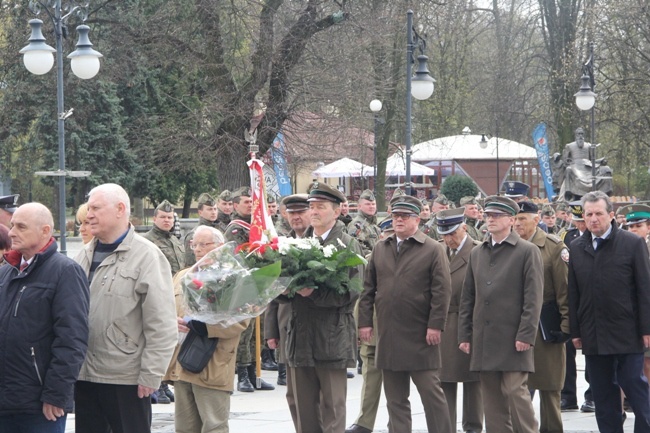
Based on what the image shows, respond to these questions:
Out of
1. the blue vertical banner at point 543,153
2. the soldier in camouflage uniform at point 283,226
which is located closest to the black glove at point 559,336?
the soldier in camouflage uniform at point 283,226

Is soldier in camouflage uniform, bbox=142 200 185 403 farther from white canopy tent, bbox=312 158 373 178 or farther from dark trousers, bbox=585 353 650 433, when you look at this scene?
white canopy tent, bbox=312 158 373 178

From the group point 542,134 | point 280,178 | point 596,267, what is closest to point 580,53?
point 542,134

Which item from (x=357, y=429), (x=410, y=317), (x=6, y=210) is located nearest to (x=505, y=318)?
(x=410, y=317)

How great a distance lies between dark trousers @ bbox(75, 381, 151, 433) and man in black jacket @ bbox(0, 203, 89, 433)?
0.41m

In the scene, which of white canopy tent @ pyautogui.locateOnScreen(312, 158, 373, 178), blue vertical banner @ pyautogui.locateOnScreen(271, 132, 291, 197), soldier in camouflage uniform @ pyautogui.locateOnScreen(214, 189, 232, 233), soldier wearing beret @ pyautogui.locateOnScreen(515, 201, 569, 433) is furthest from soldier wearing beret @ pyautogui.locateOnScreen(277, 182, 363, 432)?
white canopy tent @ pyautogui.locateOnScreen(312, 158, 373, 178)

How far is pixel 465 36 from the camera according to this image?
45250 millimetres

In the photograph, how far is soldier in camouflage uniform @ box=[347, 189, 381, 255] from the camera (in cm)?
1469

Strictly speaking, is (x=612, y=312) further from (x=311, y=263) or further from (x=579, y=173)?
(x=579, y=173)

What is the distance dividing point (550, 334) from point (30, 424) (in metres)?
4.49

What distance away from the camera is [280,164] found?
26109 millimetres

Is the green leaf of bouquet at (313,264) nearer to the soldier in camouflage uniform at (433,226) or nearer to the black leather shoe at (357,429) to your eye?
the black leather shoe at (357,429)

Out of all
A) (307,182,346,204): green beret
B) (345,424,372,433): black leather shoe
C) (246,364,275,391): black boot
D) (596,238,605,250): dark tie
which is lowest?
(345,424,372,433): black leather shoe

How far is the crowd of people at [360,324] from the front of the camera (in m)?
6.46

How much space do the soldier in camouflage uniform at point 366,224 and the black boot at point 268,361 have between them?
187cm
